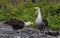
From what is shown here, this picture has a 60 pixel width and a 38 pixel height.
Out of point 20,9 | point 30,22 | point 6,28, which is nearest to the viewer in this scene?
point 6,28

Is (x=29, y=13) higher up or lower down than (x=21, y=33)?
lower down

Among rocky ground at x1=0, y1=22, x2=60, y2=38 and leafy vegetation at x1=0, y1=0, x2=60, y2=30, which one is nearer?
rocky ground at x1=0, y1=22, x2=60, y2=38

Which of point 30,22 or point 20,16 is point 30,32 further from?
point 20,16

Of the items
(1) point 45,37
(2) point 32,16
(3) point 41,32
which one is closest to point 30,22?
(2) point 32,16

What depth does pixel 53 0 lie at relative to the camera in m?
19.3

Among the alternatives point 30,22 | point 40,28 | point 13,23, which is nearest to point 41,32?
point 40,28

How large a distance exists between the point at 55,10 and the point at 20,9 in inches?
79.0

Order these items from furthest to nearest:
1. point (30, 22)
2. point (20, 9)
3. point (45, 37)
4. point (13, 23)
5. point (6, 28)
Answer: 1. point (20, 9)
2. point (30, 22)
3. point (6, 28)
4. point (13, 23)
5. point (45, 37)

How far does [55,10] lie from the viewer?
50.8 ft

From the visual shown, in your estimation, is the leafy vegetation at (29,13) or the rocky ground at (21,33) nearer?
the rocky ground at (21,33)

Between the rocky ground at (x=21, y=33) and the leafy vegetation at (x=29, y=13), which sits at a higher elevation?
the rocky ground at (x=21, y=33)

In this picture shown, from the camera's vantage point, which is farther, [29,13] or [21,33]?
[29,13]

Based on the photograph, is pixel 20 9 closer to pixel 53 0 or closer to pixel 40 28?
pixel 53 0

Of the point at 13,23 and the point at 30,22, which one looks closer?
the point at 13,23
